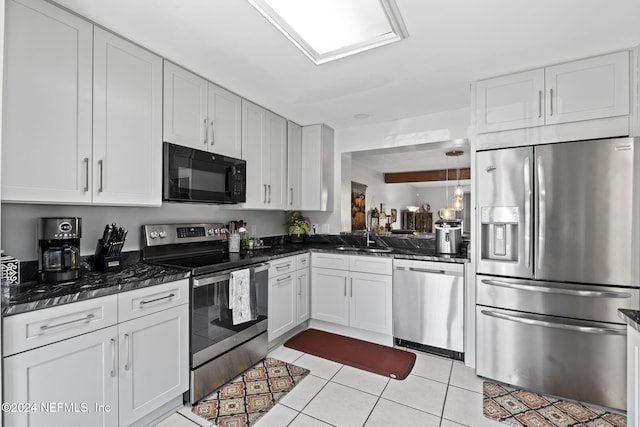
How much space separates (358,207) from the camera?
427cm

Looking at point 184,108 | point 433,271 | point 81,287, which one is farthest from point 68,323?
point 433,271

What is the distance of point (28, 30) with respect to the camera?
1.55 metres

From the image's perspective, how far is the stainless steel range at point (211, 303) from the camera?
6.84ft

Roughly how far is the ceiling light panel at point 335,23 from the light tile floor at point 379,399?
7.75 ft

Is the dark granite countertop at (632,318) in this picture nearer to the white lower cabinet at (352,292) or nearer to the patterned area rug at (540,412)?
the patterned area rug at (540,412)

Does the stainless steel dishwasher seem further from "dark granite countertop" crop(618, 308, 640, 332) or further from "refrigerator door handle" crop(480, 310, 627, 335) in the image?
"dark granite countertop" crop(618, 308, 640, 332)

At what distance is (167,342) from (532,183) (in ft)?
8.82

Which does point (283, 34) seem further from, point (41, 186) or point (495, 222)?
point (495, 222)

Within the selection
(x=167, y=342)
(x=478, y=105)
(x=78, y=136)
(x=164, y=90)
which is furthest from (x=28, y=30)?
(x=478, y=105)

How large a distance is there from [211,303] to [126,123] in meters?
1.31

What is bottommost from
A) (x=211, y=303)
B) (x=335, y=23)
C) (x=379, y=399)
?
(x=379, y=399)

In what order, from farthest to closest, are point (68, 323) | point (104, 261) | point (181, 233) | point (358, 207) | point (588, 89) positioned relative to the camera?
point (358, 207) → point (181, 233) → point (588, 89) → point (104, 261) → point (68, 323)

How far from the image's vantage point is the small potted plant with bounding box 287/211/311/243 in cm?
384

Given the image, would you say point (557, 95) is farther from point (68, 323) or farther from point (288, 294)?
point (68, 323)
